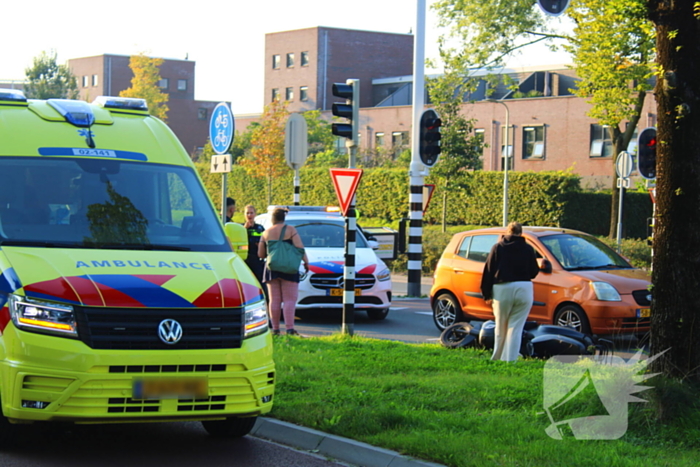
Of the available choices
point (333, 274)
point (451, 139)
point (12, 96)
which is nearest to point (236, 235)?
point (12, 96)

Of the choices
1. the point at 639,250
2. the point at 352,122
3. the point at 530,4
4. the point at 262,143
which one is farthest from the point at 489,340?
the point at 262,143

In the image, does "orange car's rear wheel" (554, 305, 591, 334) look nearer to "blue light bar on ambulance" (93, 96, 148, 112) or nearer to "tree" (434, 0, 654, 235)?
"blue light bar on ambulance" (93, 96, 148, 112)

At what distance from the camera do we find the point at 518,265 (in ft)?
33.9

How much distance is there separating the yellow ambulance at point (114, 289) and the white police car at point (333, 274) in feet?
25.1

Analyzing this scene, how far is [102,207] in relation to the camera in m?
6.73

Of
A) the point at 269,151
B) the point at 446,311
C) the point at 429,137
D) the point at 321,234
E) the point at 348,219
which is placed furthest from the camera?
the point at 269,151

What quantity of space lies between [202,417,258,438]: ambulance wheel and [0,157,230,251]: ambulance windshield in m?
1.26

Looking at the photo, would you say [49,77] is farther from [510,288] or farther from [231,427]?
[231,427]

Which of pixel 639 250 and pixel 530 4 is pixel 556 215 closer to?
pixel 530 4

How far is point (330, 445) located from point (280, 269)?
6.03 meters

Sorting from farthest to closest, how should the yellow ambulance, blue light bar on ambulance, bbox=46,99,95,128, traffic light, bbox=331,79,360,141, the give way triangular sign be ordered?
traffic light, bbox=331,79,360,141 < the give way triangular sign < blue light bar on ambulance, bbox=46,99,95,128 < the yellow ambulance

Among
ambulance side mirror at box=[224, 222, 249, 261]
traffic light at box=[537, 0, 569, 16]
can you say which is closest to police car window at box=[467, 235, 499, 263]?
traffic light at box=[537, 0, 569, 16]

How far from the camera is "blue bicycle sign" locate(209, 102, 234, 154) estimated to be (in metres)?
12.7
